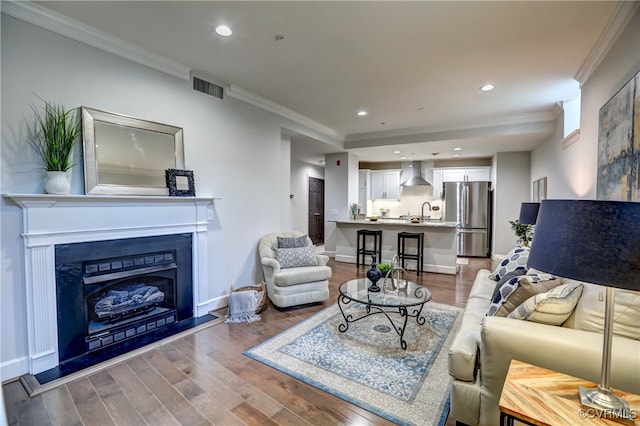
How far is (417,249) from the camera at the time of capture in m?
5.81

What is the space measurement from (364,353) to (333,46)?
282 centimetres

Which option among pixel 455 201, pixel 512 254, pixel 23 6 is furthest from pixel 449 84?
pixel 455 201

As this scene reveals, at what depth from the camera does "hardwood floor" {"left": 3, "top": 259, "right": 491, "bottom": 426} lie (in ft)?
5.87

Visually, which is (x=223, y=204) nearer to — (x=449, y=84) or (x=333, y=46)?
(x=333, y=46)

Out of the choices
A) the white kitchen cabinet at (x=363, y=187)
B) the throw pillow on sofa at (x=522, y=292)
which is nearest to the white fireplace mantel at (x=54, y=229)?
the throw pillow on sofa at (x=522, y=292)

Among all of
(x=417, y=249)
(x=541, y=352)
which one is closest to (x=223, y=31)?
(x=541, y=352)

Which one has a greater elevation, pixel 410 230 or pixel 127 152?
pixel 127 152

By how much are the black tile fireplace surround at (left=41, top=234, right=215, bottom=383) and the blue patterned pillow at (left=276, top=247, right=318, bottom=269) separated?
108 centimetres

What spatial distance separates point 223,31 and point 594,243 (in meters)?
2.88

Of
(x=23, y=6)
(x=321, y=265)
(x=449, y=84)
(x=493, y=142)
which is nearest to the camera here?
(x=23, y=6)

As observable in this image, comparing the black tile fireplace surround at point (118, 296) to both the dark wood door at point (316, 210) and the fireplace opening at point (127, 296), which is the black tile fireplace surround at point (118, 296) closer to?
the fireplace opening at point (127, 296)

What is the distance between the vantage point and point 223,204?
147 inches

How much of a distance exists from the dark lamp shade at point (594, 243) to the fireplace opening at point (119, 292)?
3160 millimetres

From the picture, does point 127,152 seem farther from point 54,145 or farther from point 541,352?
point 541,352
